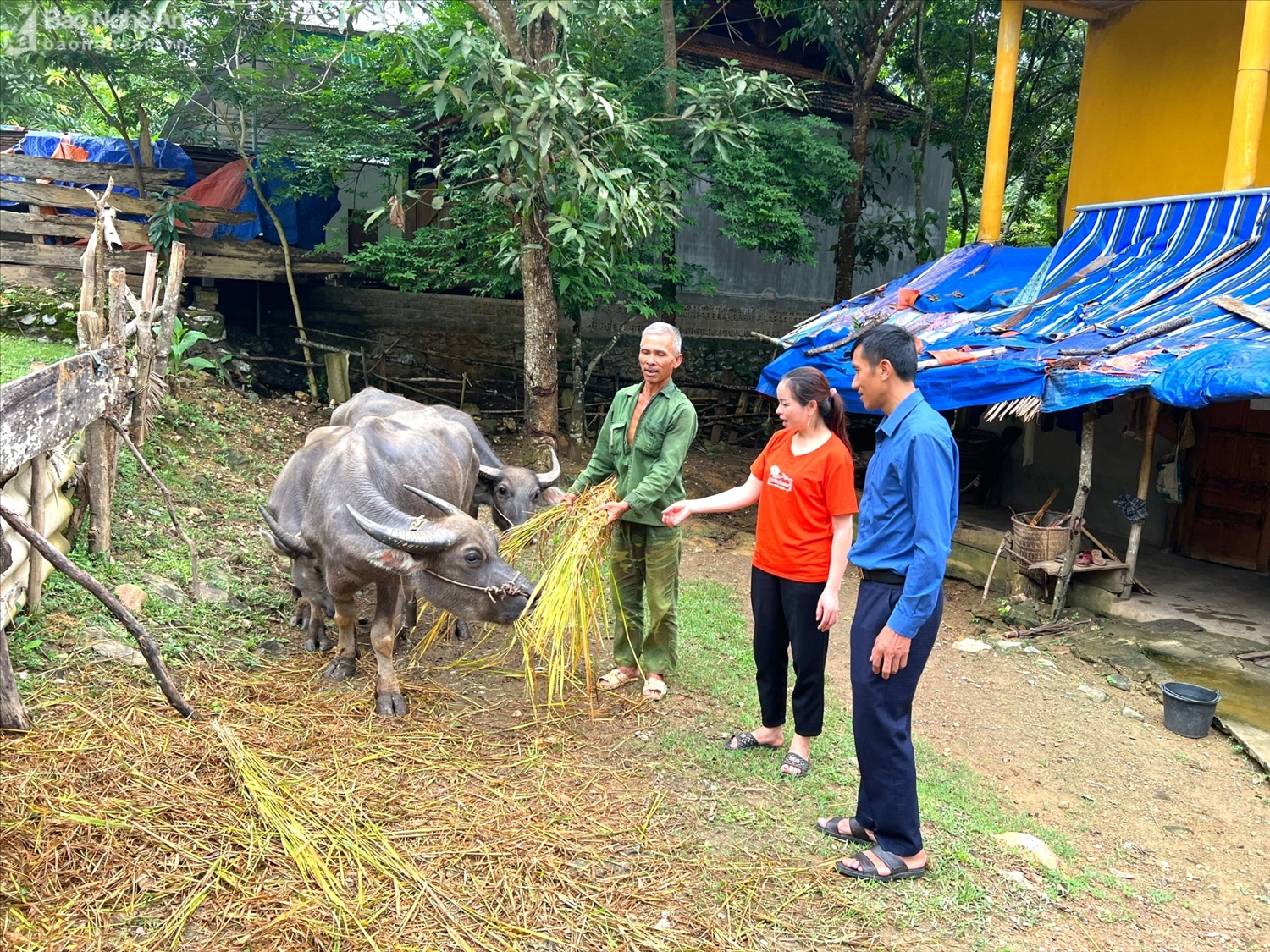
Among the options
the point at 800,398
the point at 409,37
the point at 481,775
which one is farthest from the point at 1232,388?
the point at 409,37

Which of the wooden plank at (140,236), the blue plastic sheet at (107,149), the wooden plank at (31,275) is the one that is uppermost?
the blue plastic sheet at (107,149)

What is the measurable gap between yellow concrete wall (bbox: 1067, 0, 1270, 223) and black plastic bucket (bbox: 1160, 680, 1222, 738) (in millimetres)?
6041

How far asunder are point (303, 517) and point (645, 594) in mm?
1893

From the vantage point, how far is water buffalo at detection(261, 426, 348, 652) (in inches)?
200

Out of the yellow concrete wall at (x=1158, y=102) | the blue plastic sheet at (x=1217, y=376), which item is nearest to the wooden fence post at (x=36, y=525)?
the blue plastic sheet at (x=1217, y=376)

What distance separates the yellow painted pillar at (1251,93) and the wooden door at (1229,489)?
2.12 m

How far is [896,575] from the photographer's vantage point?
129 inches

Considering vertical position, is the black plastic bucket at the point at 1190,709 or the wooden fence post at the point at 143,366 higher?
the wooden fence post at the point at 143,366

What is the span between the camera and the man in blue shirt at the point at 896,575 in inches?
123

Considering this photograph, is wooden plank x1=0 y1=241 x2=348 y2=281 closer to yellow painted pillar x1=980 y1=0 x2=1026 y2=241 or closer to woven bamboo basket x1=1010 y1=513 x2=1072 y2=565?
yellow painted pillar x1=980 y1=0 x2=1026 y2=241

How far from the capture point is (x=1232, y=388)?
600cm

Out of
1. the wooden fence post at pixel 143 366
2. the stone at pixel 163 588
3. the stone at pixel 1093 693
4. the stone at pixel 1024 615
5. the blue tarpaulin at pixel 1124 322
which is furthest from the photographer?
the stone at pixel 1024 615

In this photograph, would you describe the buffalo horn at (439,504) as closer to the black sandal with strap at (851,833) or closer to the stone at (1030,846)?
the black sandal with strap at (851,833)

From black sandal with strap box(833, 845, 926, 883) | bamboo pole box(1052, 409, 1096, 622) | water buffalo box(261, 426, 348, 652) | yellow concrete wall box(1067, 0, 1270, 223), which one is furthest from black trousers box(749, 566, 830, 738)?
yellow concrete wall box(1067, 0, 1270, 223)
